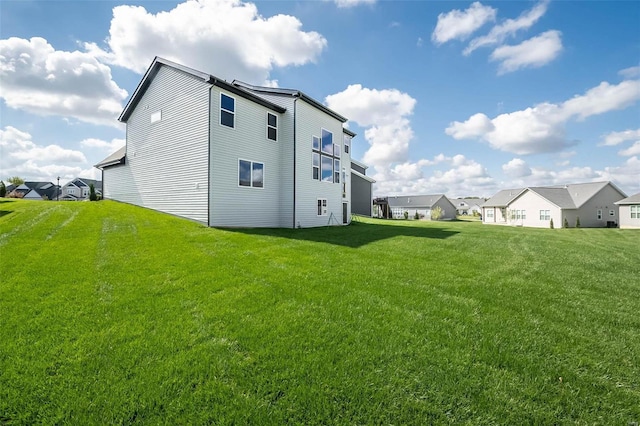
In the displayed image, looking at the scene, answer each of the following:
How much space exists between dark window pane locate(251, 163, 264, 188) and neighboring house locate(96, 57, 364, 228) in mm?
55

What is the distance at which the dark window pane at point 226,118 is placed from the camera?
43.7 feet

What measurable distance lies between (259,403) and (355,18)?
615 inches

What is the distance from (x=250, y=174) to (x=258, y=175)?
552 mm

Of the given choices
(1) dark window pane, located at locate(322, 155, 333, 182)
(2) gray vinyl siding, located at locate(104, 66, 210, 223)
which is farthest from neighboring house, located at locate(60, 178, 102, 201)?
(1) dark window pane, located at locate(322, 155, 333, 182)

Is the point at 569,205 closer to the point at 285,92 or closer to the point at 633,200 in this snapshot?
the point at 633,200

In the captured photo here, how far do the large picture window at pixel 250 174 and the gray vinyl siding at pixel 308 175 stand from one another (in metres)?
2.25

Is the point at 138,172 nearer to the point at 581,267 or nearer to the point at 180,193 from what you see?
the point at 180,193

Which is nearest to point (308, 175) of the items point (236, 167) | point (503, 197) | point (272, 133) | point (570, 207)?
point (272, 133)

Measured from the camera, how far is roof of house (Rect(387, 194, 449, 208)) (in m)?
56.5

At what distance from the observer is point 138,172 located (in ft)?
54.1

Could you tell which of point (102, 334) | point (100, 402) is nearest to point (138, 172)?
point (102, 334)

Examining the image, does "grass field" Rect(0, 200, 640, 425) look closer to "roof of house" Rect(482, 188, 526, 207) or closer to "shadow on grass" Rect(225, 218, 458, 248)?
"shadow on grass" Rect(225, 218, 458, 248)

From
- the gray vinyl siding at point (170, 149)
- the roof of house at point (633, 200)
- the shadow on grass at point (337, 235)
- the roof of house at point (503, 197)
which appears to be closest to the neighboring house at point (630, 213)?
the roof of house at point (633, 200)

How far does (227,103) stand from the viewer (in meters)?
13.6
